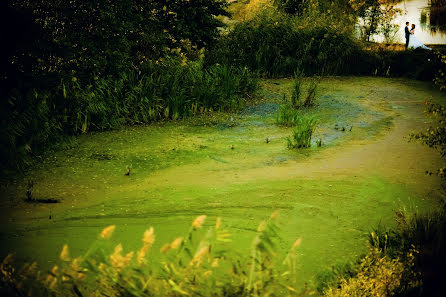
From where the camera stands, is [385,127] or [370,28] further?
[370,28]

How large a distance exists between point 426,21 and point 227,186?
18.8 metres

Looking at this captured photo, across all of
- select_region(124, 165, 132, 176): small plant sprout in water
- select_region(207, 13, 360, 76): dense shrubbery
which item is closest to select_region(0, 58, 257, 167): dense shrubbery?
select_region(124, 165, 132, 176): small plant sprout in water

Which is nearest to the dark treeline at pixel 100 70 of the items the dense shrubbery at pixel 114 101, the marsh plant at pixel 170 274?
the dense shrubbery at pixel 114 101

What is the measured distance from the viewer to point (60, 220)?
3.32 meters

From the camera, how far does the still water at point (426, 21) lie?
16.2m

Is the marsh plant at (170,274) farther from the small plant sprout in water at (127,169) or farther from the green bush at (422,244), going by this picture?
the small plant sprout in water at (127,169)

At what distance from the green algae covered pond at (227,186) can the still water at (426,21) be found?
28.6 ft

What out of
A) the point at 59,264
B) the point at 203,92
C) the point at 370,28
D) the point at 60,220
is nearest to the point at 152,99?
the point at 203,92

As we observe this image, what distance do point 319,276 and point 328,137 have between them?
2960mm

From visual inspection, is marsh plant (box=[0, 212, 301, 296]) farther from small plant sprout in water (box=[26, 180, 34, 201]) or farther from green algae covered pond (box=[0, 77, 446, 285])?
small plant sprout in water (box=[26, 180, 34, 201])

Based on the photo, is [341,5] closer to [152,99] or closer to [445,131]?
[152,99]

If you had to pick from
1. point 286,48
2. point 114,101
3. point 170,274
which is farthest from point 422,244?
point 286,48

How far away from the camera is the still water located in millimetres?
16250

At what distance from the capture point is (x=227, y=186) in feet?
13.0
